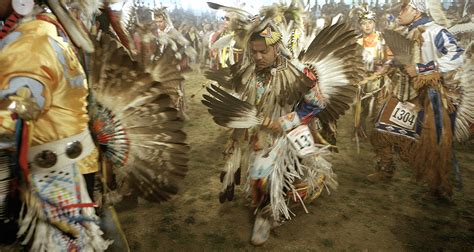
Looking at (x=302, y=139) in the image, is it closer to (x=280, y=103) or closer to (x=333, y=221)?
(x=280, y=103)

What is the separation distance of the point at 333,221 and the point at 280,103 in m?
1.44

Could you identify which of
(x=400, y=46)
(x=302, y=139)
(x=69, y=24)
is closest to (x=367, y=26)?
(x=400, y=46)

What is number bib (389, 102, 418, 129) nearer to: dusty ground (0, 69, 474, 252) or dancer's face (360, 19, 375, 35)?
dusty ground (0, 69, 474, 252)

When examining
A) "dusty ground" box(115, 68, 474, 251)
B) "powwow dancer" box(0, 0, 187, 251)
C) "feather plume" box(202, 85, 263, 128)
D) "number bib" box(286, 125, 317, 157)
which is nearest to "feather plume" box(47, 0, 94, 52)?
"powwow dancer" box(0, 0, 187, 251)

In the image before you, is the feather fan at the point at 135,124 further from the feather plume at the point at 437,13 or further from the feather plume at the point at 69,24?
the feather plume at the point at 437,13

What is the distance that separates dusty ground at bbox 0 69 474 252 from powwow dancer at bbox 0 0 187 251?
3.89 feet

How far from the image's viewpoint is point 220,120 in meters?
2.67

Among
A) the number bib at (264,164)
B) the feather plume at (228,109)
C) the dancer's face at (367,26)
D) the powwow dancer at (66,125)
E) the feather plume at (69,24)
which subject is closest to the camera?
the powwow dancer at (66,125)

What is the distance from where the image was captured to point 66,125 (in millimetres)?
1606

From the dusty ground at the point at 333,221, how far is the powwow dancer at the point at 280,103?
0.39m

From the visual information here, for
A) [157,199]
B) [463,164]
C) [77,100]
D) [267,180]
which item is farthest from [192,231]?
[463,164]

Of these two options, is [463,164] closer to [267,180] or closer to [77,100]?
[267,180]

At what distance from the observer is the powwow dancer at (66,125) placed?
138 centimetres

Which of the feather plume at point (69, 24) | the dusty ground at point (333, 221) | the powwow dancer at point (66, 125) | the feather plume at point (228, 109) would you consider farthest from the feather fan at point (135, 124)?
the dusty ground at point (333, 221)
